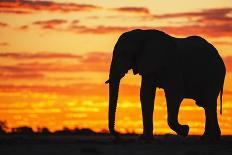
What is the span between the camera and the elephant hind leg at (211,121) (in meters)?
30.6

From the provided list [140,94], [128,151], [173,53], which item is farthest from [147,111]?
[128,151]

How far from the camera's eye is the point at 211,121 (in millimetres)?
30984

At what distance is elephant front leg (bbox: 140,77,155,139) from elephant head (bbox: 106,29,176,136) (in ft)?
2.67

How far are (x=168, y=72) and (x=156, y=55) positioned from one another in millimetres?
905

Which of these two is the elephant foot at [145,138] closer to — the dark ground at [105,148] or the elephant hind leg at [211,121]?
the dark ground at [105,148]

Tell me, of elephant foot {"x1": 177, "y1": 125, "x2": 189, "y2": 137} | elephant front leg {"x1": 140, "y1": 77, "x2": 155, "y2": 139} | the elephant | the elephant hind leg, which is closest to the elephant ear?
the elephant

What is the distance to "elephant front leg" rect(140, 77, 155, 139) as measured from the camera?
28.9 metres

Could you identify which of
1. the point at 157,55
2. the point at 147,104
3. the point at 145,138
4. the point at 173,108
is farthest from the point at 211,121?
the point at 157,55

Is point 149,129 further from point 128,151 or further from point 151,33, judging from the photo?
point 128,151

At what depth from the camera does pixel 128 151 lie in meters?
21.7

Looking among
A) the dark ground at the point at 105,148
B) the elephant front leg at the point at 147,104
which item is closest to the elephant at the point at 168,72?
the elephant front leg at the point at 147,104

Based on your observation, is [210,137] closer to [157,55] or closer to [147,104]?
[147,104]

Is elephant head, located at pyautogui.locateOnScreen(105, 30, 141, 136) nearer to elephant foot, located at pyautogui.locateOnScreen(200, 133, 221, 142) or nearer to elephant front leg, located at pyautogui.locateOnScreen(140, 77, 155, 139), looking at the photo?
elephant front leg, located at pyautogui.locateOnScreen(140, 77, 155, 139)

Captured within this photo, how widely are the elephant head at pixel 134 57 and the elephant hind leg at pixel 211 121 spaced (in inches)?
154
